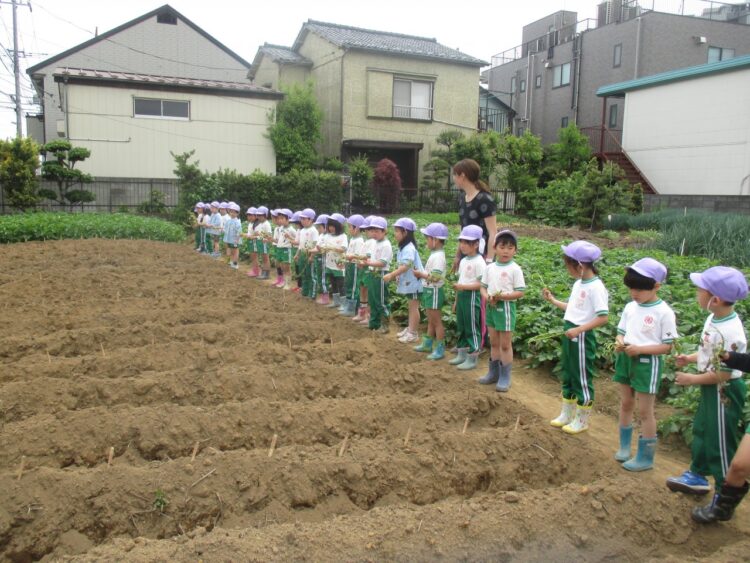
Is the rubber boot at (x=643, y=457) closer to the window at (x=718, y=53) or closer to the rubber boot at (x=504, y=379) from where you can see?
the rubber boot at (x=504, y=379)

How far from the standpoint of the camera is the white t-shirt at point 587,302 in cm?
493

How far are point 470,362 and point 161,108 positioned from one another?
20.0 metres

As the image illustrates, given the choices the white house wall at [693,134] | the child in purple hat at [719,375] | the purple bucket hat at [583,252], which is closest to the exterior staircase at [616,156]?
the white house wall at [693,134]

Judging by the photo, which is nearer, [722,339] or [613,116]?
[722,339]

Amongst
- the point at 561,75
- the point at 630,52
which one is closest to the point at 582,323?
the point at 630,52

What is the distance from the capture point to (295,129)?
25.1 m

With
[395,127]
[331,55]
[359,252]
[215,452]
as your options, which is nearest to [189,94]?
[331,55]

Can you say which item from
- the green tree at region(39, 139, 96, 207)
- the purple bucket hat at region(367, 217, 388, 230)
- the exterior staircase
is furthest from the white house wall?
the green tree at region(39, 139, 96, 207)

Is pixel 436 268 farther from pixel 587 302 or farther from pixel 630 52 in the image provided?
pixel 630 52

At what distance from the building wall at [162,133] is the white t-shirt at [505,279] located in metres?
19.9

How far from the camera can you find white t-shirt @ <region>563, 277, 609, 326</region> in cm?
493

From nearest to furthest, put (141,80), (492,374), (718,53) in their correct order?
(492,374) < (141,80) < (718,53)

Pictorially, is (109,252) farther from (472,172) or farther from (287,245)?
(472,172)

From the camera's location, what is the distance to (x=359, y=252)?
364 inches
